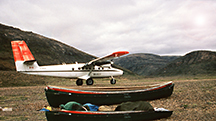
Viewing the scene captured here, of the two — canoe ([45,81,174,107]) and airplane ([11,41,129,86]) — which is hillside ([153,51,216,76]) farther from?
canoe ([45,81,174,107])

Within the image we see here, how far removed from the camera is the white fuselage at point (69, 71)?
1894 centimetres

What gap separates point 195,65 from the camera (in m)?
48.6

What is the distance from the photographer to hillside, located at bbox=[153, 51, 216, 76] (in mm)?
44219

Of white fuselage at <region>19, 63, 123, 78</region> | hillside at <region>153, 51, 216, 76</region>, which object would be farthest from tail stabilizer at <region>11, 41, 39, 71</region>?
hillside at <region>153, 51, 216, 76</region>

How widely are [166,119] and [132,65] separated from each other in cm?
8285

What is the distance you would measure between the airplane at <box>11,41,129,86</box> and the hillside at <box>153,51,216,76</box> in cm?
3251

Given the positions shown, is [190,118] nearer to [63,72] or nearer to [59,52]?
[63,72]

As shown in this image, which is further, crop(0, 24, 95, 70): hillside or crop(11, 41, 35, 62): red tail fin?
crop(0, 24, 95, 70): hillside

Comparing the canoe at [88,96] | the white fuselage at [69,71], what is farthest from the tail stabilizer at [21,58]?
the canoe at [88,96]

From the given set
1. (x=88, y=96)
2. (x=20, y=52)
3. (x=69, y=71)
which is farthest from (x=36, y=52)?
(x=88, y=96)

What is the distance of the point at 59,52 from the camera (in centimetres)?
6016

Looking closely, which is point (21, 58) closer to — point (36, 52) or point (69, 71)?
point (69, 71)

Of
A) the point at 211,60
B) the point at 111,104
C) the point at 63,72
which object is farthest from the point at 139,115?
the point at 211,60

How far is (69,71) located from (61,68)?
117cm
